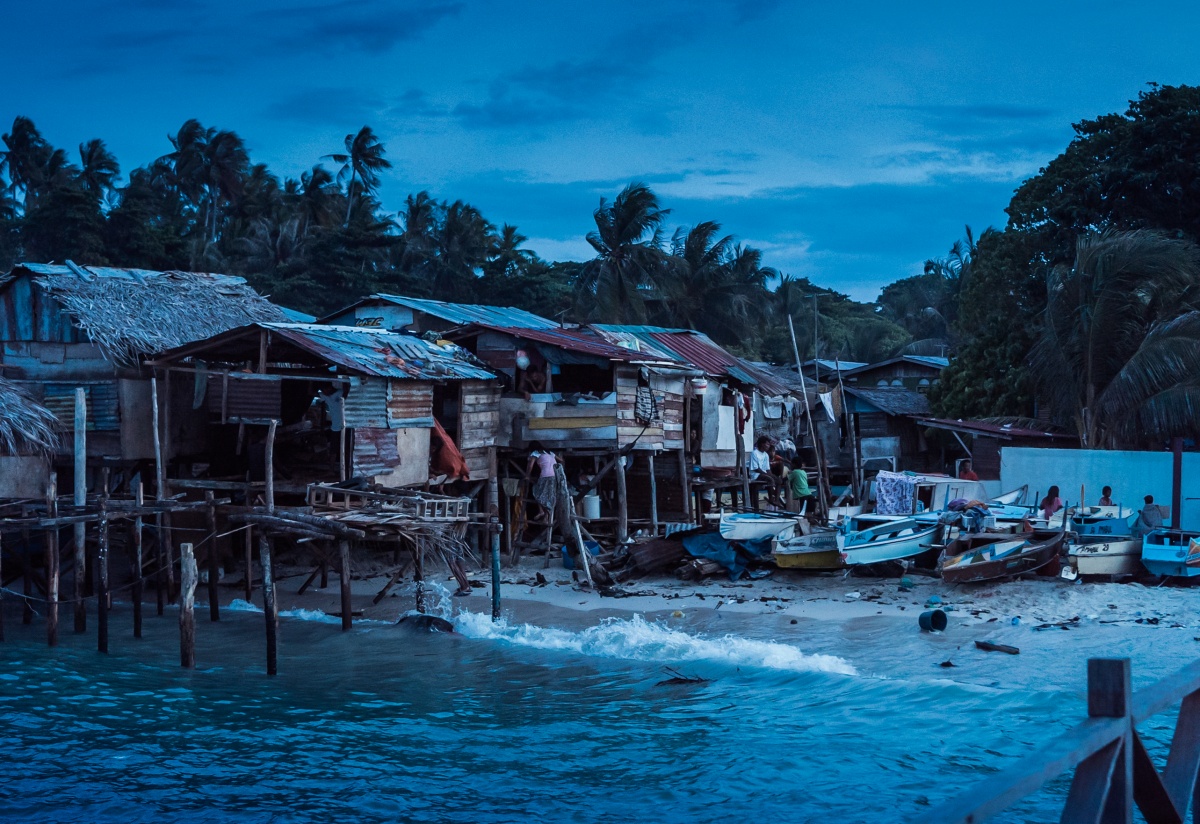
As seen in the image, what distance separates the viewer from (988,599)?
60.9 ft

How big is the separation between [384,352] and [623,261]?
23179mm

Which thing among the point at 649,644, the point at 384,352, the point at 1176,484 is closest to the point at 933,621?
the point at 649,644

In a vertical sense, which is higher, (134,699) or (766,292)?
(766,292)

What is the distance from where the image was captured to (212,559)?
Answer: 18.0 m

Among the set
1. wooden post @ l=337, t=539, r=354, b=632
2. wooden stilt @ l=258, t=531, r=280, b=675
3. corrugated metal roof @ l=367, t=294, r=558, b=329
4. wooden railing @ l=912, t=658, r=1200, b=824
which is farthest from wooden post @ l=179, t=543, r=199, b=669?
wooden railing @ l=912, t=658, r=1200, b=824

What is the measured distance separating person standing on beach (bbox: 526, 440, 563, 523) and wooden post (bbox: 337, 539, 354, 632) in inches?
235

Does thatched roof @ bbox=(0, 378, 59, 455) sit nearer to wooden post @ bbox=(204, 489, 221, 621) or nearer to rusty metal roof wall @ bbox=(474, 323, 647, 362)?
wooden post @ bbox=(204, 489, 221, 621)

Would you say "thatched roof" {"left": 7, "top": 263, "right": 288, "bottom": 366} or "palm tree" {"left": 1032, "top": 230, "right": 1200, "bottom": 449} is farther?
"palm tree" {"left": 1032, "top": 230, "right": 1200, "bottom": 449}

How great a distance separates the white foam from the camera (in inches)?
620

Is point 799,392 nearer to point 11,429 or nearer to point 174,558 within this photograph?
point 174,558

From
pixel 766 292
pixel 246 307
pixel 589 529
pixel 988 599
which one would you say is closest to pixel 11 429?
pixel 246 307

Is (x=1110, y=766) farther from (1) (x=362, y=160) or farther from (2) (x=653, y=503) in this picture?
(1) (x=362, y=160)

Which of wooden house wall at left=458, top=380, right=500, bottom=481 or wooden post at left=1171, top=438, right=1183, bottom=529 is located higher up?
wooden house wall at left=458, top=380, right=500, bottom=481

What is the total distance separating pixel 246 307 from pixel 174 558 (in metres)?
5.80
